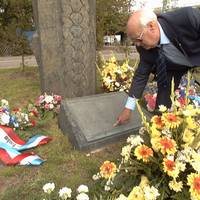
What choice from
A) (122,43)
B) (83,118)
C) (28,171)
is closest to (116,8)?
(122,43)

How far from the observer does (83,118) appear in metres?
4.19

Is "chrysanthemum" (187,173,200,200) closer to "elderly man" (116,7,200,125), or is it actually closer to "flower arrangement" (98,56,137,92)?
"elderly man" (116,7,200,125)

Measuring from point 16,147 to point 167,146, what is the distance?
1.95 m

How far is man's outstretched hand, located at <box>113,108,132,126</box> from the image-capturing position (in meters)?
3.72

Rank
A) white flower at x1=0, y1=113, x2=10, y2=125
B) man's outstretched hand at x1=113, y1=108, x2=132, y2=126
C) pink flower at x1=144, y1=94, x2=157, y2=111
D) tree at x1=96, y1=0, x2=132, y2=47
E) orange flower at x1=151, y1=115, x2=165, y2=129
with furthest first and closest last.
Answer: tree at x1=96, y1=0, x2=132, y2=47
pink flower at x1=144, y1=94, x2=157, y2=111
white flower at x1=0, y1=113, x2=10, y2=125
man's outstretched hand at x1=113, y1=108, x2=132, y2=126
orange flower at x1=151, y1=115, x2=165, y2=129

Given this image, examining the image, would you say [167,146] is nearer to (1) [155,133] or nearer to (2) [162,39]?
(1) [155,133]

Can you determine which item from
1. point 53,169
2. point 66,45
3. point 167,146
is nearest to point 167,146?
point 167,146

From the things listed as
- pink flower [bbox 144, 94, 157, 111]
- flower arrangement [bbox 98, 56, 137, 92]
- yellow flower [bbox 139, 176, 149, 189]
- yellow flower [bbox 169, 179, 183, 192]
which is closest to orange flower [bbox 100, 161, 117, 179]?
yellow flower [bbox 139, 176, 149, 189]

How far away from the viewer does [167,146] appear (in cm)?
268

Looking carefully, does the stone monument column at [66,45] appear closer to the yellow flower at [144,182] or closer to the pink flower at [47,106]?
the pink flower at [47,106]

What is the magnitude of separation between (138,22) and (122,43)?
21.2 feet

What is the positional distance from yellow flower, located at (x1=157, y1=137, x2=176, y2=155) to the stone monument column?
3042mm

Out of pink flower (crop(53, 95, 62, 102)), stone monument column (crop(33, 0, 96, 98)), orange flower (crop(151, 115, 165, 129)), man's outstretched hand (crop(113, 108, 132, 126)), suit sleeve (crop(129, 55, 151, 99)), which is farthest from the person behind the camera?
stone monument column (crop(33, 0, 96, 98))

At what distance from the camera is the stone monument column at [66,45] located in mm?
5379
